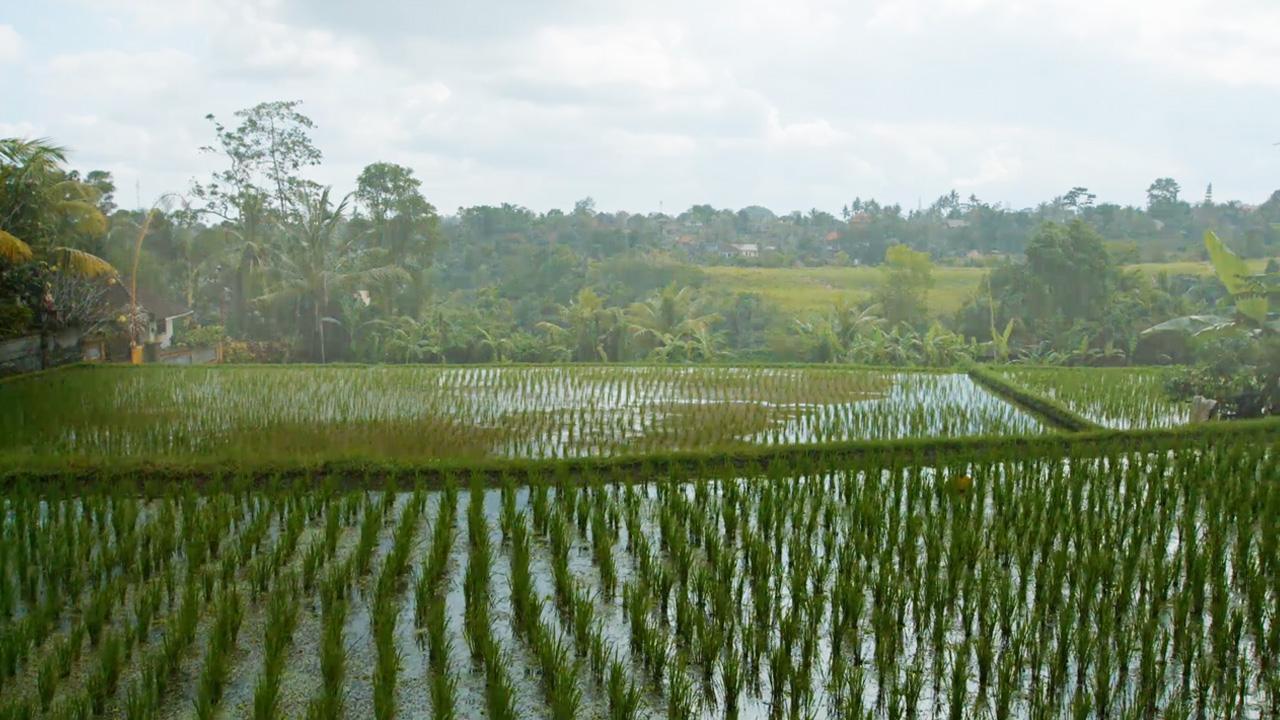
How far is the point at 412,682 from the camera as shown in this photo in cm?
323

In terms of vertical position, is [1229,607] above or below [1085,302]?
below

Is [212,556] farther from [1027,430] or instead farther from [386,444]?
[1027,430]

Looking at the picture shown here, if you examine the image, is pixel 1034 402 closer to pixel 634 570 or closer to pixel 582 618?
pixel 634 570

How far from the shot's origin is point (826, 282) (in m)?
27.2

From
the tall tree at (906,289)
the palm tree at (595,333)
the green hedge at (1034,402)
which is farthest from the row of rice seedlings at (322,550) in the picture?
the tall tree at (906,289)

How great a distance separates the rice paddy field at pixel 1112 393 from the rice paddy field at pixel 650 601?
2817mm

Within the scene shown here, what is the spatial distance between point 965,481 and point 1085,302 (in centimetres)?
1137

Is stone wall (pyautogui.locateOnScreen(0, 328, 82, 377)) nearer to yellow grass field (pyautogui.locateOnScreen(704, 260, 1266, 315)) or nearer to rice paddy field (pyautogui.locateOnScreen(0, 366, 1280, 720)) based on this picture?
rice paddy field (pyautogui.locateOnScreen(0, 366, 1280, 720))

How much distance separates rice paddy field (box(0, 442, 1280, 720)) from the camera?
3.10m

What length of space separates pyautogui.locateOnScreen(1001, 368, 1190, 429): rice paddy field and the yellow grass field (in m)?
10.1

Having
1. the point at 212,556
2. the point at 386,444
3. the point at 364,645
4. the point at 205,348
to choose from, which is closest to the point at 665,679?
the point at 364,645

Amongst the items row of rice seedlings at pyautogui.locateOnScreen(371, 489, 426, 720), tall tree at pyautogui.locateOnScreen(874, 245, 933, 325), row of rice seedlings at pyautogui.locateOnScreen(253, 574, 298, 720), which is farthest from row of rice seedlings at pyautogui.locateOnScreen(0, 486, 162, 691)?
tall tree at pyautogui.locateOnScreen(874, 245, 933, 325)

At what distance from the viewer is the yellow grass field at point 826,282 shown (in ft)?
77.7

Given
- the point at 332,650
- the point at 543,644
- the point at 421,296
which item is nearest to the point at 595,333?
the point at 421,296
